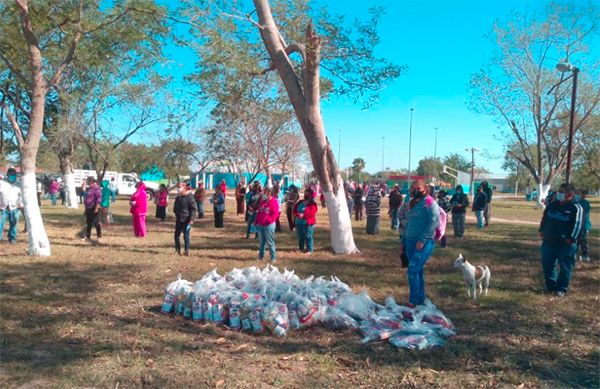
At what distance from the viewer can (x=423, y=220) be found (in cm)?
613

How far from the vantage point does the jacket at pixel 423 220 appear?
6082mm

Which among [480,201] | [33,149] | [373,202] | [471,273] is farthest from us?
[480,201]

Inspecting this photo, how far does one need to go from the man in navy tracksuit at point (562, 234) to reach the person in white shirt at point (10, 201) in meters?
11.1

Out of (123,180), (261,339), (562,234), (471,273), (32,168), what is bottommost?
(261,339)

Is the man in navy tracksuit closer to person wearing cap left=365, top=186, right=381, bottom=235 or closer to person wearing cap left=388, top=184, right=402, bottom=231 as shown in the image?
person wearing cap left=365, top=186, right=381, bottom=235

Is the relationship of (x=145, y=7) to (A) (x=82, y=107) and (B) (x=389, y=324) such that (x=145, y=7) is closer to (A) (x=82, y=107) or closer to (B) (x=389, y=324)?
(B) (x=389, y=324)

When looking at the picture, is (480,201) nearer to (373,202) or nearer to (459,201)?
(459,201)

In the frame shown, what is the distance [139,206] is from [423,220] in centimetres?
903

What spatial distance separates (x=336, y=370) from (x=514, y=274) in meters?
6.11

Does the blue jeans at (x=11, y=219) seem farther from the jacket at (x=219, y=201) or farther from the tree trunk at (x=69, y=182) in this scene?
the tree trunk at (x=69, y=182)

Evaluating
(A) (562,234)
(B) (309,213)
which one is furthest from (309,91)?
(A) (562,234)

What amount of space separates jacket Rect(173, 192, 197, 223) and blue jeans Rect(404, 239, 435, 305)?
5.08 meters

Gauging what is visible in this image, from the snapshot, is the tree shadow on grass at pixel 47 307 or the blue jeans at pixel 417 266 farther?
the blue jeans at pixel 417 266

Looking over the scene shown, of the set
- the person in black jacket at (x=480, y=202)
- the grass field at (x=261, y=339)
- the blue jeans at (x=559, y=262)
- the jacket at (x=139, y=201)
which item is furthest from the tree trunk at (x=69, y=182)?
the blue jeans at (x=559, y=262)
